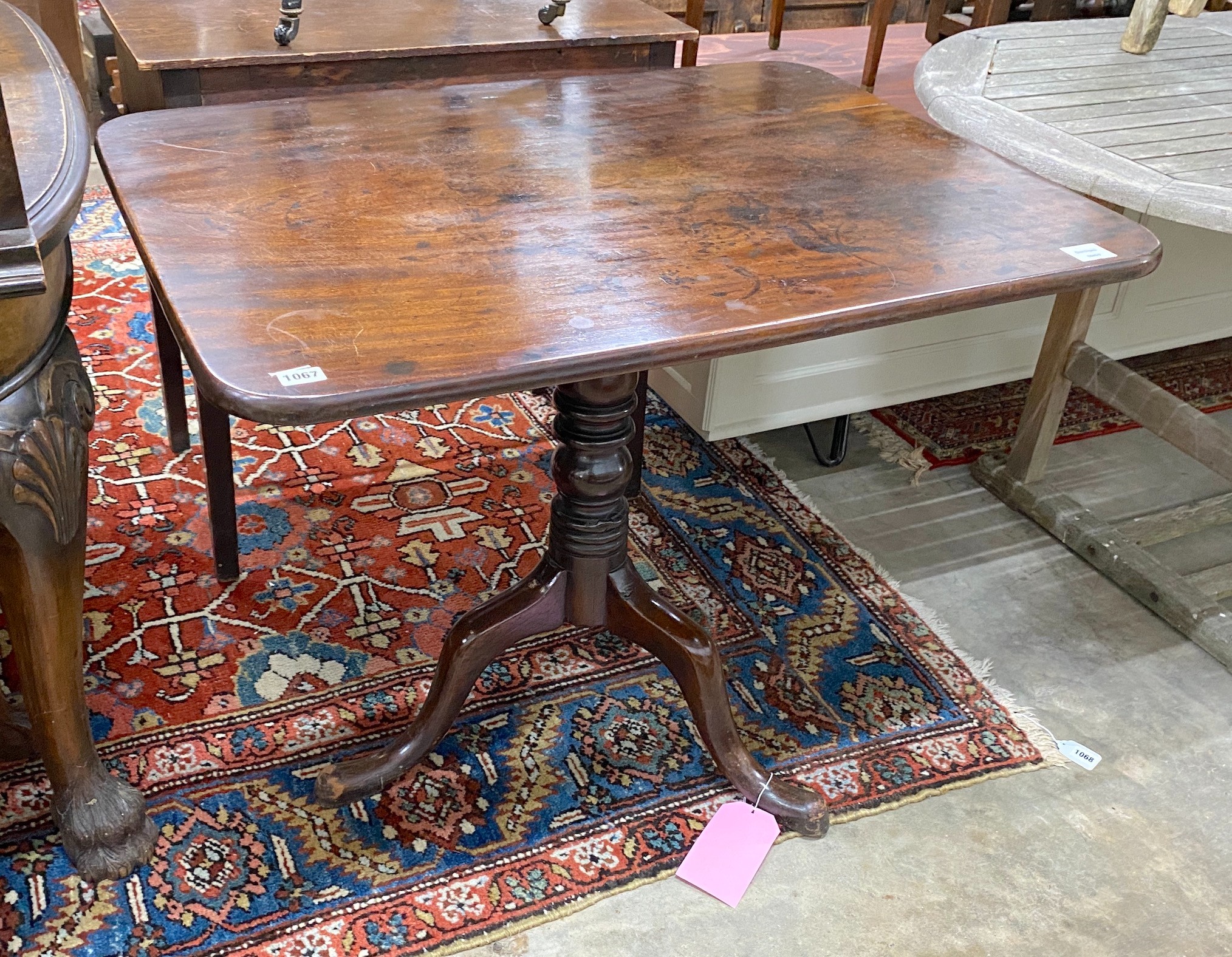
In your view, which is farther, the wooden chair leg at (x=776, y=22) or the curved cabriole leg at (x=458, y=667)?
the wooden chair leg at (x=776, y=22)

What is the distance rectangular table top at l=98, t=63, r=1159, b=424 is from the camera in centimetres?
102

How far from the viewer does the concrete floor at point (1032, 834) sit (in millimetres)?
1477

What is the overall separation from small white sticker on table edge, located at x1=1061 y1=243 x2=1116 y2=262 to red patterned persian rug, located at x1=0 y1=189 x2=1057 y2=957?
0.82m

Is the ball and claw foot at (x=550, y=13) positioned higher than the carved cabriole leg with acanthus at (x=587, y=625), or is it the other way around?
the ball and claw foot at (x=550, y=13)

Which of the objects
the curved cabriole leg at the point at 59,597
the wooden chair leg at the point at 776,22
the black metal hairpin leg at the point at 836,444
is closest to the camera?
the curved cabriole leg at the point at 59,597

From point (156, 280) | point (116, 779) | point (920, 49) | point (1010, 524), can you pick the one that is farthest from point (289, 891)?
point (920, 49)

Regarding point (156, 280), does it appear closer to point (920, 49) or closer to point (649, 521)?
point (649, 521)

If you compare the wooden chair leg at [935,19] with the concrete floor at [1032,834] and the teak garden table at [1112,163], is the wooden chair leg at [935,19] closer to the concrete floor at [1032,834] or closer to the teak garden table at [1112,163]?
the teak garden table at [1112,163]

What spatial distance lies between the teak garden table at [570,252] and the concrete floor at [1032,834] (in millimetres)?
152

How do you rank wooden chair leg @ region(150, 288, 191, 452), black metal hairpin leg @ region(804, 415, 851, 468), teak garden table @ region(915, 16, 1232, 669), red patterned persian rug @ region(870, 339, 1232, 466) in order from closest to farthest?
teak garden table @ region(915, 16, 1232, 669) → wooden chair leg @ region(150, 288, 191, 452) → black metal hairpin leg @ region(804, 415, 851, 468) → red patterned persian rug @ region(870, 339, 1232, 466)

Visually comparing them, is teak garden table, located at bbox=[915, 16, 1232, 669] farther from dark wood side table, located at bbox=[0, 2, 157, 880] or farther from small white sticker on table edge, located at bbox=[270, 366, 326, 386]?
dark wood side table, located at bbox=[0, 2, 157, 880]

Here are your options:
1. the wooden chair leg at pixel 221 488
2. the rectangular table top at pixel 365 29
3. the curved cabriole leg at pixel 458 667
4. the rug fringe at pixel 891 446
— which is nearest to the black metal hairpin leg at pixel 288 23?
the rectangular table top at pixel 365 29

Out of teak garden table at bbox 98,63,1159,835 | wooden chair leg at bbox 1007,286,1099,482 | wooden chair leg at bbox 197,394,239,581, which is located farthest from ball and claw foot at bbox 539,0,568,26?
wooden chair leg at bbox 1007,286,1099,482

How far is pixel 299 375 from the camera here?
95cm
